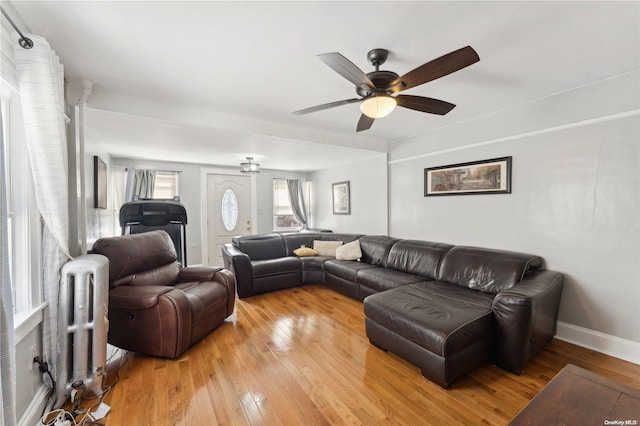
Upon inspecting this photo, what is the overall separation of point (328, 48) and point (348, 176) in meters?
3.98

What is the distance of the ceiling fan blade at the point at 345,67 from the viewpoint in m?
1.44

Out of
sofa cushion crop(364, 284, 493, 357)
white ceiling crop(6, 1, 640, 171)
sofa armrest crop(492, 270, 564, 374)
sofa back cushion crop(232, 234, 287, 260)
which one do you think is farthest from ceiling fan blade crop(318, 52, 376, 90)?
sofa back cushion crop(232, 234, 287, 260)

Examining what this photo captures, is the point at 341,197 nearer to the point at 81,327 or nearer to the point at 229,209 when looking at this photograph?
the point at 229,209

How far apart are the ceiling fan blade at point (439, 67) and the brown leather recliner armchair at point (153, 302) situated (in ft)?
8.19

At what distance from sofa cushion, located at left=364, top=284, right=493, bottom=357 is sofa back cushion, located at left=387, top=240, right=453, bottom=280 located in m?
0.75

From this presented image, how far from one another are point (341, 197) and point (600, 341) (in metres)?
4.47

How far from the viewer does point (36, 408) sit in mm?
1557

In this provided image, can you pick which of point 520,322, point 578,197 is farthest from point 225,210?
point 578,197

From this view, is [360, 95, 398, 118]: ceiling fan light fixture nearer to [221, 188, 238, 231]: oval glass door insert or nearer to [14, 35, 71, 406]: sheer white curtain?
[14, 35, 71, 406]: sheer white curtain

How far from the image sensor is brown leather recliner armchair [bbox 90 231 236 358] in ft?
7.09

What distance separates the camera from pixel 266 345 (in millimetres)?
2465

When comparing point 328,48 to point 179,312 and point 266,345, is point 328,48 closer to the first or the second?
point 179,312

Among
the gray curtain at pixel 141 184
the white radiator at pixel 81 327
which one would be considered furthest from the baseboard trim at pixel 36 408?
the gray curtain at pixel 141 184

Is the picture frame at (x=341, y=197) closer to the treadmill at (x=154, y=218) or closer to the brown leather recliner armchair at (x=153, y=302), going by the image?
the treadmill at (x=154, y=218)
